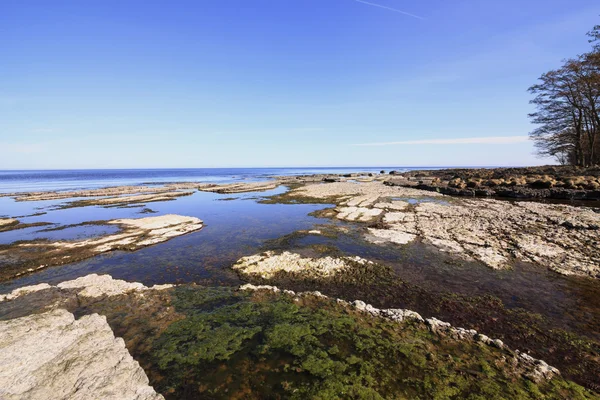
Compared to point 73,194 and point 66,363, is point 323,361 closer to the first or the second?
point 66,363

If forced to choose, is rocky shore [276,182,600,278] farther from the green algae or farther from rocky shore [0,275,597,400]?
the green algae

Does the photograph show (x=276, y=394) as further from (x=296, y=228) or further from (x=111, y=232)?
(x=111, y=232)

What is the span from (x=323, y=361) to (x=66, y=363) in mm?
5490

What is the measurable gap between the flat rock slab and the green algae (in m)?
0.59

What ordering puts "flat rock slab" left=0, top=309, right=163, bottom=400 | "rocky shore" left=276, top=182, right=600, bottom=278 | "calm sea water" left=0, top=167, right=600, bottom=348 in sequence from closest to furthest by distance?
"flat rock slab" left=0, top=309, right=163, bottom=400, "calm sea water" left=0, top=167, right=600, bottom=348, "rocky shore" left=276, top=182, right=600, bottom=278

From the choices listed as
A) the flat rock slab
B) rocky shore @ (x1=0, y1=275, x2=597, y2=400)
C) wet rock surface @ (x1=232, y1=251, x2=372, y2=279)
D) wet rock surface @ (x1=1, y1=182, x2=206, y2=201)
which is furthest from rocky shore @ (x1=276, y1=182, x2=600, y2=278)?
wet rock surface @ (x1=1, y1=182, x2=206, y2=201)

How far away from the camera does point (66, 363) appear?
5180 millimetres

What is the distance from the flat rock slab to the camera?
453 centimetres

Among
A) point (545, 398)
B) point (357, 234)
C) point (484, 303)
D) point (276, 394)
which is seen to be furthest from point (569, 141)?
point (276, 394)

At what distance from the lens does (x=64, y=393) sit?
176 inches

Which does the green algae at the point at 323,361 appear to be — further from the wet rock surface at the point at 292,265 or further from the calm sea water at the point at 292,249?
the wet rock surface at the point at 292,265

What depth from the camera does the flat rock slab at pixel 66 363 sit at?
14.9 feet

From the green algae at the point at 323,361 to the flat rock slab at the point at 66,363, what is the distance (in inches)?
23.4

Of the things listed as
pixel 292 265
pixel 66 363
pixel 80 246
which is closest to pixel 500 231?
pixel 292 265
